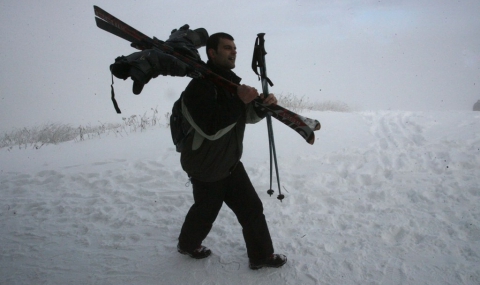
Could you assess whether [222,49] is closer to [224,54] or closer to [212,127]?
[224,54]

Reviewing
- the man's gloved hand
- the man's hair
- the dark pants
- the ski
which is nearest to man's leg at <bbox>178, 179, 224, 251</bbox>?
the dark pants

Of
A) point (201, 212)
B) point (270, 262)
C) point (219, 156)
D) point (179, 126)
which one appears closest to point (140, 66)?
point (179, 126)

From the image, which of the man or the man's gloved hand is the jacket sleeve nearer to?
the man

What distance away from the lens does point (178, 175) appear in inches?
204

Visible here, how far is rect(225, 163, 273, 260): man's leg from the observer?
2.70 meters

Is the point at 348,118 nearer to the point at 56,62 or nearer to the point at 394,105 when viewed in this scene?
the point at 394,105

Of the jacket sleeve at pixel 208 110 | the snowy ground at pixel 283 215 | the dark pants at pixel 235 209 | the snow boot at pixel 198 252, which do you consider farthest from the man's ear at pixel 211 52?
the snowy ground at pixel 283 215

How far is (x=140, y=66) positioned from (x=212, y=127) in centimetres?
67

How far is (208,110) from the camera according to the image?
7.14ft

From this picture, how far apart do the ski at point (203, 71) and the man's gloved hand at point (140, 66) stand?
1.19 feet

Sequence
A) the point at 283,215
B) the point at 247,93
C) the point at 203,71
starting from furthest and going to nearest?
the point at 283,215 < the point at 203,71 < the point at 247,93

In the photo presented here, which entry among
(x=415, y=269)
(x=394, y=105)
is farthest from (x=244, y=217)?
(x=394, y=105)

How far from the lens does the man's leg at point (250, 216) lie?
2697 millimetres

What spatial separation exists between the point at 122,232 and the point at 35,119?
19934 millimetres
